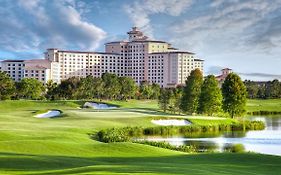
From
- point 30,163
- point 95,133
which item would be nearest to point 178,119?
point 95,133

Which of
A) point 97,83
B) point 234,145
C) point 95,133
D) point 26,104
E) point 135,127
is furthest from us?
point 97,83

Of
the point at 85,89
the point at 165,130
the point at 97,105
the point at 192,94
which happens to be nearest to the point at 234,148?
A: the point at 165,130

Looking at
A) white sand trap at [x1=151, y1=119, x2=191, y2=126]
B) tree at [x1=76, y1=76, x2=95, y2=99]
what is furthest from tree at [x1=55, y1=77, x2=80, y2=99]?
white sand trap at [x1=151, y1=119, x2=191, y2=126]

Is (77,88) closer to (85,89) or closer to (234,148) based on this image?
(85,89)

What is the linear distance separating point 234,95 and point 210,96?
4684 millimetres

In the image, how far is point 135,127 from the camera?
6725 centimetres

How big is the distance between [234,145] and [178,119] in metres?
30.9

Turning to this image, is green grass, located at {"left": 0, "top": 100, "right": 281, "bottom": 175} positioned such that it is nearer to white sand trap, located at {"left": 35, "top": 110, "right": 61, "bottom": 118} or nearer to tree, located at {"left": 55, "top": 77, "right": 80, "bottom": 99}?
white sand trap, located at {"left": 35, "top": 110, "right": 61, "bottom": 118}

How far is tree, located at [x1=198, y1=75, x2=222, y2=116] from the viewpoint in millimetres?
96438

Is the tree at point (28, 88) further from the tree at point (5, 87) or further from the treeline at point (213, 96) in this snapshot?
the treeline at point (213, 96)

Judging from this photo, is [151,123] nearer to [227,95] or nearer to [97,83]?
[227,95]

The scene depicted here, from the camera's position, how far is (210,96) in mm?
96438

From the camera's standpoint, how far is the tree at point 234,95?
95.4m

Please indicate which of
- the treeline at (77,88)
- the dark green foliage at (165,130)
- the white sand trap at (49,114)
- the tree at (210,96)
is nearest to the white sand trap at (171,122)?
the dark green foliage at (165,130)
